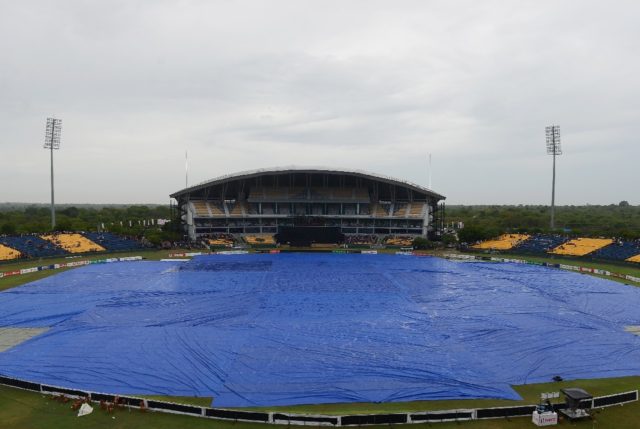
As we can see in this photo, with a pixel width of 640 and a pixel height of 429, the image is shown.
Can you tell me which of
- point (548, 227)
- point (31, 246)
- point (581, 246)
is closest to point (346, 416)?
point (581, 246)

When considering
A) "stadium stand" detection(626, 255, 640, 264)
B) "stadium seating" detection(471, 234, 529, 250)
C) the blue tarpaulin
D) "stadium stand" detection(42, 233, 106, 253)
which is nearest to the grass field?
the blue tarpaulin

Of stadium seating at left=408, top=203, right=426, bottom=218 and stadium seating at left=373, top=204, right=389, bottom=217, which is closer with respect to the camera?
stadium seating at left=408, top=203, right=426, bottom=218

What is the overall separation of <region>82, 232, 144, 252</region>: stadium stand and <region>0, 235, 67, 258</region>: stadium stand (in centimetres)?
848

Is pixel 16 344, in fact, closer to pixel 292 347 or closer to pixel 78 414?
pixel 78 414

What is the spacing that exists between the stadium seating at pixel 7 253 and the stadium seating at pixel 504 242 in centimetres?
8779

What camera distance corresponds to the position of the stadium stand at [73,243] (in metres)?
84.1

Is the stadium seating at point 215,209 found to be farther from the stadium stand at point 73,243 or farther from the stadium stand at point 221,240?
the stadium stand at point 73,243

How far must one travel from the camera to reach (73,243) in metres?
86.3

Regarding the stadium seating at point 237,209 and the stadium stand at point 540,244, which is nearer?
the stadium stand at point 540,244

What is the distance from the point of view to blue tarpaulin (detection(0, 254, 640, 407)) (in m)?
24.4

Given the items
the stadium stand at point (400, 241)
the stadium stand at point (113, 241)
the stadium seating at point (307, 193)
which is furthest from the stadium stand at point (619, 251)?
the stadium stand at point (113, 241)

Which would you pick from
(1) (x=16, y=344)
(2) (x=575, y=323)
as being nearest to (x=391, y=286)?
(2) (x=575, y=323)

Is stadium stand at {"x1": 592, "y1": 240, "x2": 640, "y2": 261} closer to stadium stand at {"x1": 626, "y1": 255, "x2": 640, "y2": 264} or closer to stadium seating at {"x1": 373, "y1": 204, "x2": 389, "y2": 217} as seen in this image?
stadium stand at {"x1": 626, "y1": 255, "x2": 640, "y2": 264}

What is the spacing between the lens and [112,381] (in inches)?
966
